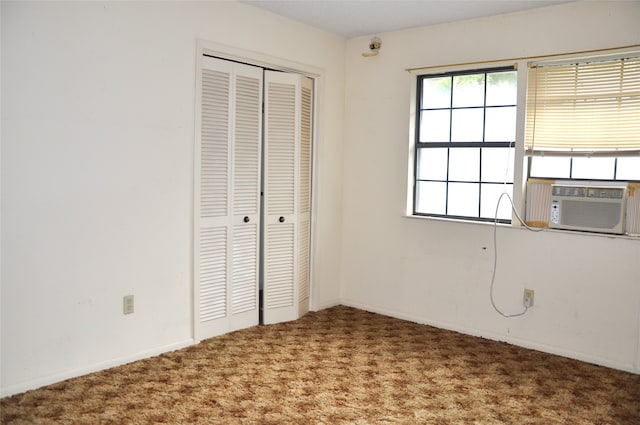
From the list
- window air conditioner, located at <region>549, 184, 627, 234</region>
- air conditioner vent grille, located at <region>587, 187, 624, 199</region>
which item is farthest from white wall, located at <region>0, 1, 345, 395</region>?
air conditioner vent grille, located at <region>587, 187, 624, 199</region>

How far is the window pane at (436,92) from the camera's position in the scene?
4598 millimetres

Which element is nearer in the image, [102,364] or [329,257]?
[102,364]

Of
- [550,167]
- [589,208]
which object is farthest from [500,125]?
[589,208]

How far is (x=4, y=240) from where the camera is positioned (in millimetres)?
2957

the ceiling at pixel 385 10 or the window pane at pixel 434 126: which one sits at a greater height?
the ceiling at pixel 385 10

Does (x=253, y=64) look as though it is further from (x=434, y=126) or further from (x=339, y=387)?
(x=339, y=387)

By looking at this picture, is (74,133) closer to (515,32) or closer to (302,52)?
(302,52)

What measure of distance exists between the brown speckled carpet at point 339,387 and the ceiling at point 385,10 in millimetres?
2512

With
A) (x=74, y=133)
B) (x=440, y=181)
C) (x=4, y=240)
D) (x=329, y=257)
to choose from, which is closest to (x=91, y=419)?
(x=4, y=240)

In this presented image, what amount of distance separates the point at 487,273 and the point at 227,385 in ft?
7.28

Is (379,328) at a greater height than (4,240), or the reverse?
(4,240)

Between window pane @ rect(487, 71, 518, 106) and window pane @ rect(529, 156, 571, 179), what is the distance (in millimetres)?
492

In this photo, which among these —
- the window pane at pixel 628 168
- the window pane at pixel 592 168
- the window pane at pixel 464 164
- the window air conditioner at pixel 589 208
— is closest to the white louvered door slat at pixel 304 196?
the window pane at pixel 464 164

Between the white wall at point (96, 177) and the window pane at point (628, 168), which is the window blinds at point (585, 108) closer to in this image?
the window pane at point (628, 168)
